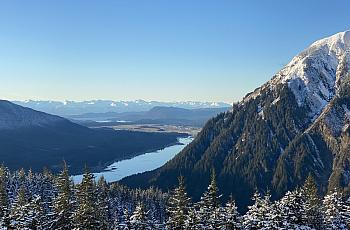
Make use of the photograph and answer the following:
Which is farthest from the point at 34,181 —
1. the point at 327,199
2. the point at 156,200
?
the point at 327,199

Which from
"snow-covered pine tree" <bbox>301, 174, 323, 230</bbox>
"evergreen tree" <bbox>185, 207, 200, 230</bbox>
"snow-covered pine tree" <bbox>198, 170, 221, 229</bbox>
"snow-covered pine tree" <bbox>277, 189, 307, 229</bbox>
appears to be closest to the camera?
"snow-covered pine tree" <bbox>277, 189, 307, 229</bbox>

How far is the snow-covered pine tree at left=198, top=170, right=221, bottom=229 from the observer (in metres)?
57.7

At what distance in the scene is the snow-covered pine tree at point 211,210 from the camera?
57.7 metres

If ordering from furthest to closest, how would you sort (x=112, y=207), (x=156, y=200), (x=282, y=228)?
(x=156, y=200) < (x=112, y=207) < (x=282, y=228)

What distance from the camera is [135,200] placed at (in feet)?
553

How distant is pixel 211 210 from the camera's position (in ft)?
197

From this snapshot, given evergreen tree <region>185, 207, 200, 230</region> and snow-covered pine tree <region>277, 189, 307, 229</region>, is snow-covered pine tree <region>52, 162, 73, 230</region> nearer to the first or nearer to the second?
evergreen tree <region>185, 207, 200, 230</region>

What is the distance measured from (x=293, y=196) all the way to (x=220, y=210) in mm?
9112

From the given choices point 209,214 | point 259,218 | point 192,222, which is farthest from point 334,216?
point 192,222

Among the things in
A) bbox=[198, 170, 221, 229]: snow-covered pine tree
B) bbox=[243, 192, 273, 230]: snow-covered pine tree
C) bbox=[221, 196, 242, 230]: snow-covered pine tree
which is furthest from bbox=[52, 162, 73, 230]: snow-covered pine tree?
bbox=[243, 192, 273, 230]: snow-covered pine tree

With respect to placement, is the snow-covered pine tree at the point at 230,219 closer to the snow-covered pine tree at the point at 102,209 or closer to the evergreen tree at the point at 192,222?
the evergreen tree at the point at 192,222

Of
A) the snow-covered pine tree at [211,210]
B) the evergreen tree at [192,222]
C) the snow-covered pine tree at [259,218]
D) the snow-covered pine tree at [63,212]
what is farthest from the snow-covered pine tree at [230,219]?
the snow-covered pine tree at [63,212]

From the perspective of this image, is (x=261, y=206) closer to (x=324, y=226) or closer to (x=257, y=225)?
(x=257, y=225)

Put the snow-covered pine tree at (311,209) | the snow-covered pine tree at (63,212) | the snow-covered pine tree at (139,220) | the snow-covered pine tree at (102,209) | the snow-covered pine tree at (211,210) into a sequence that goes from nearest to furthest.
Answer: the snow-covered pine tree at (211,210) < the snow-covered pine tree at (139,220) < the snow-covered pine tree at (63,212) < the snow-covered pine tree at (311,209) < the snow-covered pine tree at (102,209)
